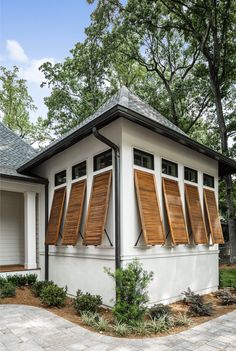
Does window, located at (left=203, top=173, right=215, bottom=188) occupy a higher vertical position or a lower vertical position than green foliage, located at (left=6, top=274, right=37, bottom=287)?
higher

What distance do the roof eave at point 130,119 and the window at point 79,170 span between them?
1.78 ft

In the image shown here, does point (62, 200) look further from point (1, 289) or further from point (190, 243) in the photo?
point (190, 243)

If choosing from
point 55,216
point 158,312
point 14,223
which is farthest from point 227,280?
point 14,223

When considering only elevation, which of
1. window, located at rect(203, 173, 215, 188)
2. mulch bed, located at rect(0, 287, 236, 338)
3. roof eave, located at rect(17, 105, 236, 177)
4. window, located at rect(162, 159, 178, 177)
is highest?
roof eave, located at rect(17, 105, 236, 177)

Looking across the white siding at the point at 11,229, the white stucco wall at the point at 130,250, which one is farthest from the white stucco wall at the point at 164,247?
the white siding at the point at 11,229

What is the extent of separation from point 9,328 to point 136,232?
2.72 m

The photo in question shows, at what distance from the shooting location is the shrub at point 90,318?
187 inches

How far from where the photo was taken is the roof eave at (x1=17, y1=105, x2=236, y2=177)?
5.23 meters

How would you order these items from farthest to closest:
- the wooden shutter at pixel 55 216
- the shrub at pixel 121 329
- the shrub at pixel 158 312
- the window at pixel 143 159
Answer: the wooden shutter at pixel 55 216 → the window at pixel 143 159 → the shrub at pixel 158 312 → the shrub at pixel 121 329

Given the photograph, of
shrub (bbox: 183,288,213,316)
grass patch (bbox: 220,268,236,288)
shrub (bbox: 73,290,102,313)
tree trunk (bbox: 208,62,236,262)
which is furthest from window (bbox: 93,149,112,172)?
tree trunk (bbox: 208,62,236,262)

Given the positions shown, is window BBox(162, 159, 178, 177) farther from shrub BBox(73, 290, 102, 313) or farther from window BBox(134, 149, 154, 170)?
shrub BBox(73, 290, 102, 313)

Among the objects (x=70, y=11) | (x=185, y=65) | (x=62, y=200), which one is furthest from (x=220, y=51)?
(x=62, y=200)

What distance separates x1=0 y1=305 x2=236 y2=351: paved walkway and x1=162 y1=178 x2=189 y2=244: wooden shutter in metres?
1.83

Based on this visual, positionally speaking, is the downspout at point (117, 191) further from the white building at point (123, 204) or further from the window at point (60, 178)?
the window at point (60, 178)
